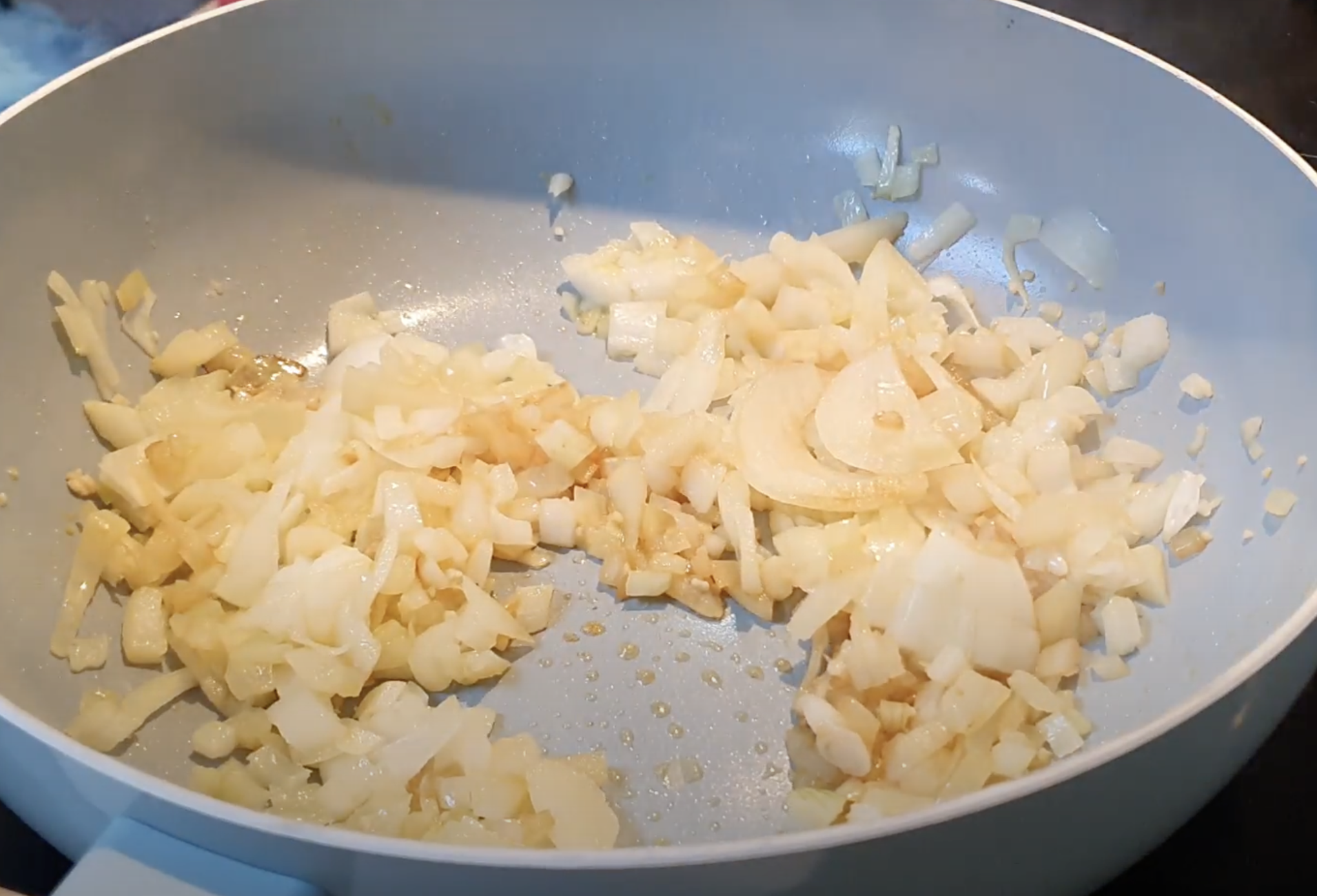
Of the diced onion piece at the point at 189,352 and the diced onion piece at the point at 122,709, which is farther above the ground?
the diced onion piece at the point at 189,352

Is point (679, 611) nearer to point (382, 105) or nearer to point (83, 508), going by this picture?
point (83, 508)

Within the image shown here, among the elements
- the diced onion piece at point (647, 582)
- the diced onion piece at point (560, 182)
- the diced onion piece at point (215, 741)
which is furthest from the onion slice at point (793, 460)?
the diced onion piece at point (215, 741)

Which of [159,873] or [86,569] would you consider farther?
[86,569]

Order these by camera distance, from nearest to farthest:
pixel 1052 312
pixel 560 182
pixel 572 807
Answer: pixel 572 807, pixel 1052 312, pixel 560 182

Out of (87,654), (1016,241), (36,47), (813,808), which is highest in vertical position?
(36,47)

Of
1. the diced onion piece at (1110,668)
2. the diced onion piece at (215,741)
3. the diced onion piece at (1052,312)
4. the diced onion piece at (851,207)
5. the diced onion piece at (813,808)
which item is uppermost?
the diced onion piece at (851,207)

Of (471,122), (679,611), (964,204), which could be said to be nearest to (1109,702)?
(679,611)

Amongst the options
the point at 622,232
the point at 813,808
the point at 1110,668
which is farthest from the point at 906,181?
the point at 813,808

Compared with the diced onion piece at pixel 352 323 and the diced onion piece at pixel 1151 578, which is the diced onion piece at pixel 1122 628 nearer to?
the diced onion piece at pixel 1151 578

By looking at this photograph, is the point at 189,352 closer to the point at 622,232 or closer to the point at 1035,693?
the point at 622,232
